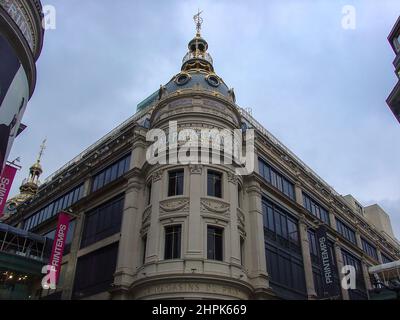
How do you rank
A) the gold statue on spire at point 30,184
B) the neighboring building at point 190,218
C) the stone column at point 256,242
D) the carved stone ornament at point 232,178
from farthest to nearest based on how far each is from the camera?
the gold statue on spire at point 30,184, the carved stone ornament at point 232,178, the stone column at point 256,242, the neighboring building at point 190,218

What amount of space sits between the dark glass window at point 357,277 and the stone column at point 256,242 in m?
16.4

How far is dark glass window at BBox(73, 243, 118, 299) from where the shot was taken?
89.4 ft

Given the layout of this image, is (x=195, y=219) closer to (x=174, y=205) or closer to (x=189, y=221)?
(x=189, y=221)

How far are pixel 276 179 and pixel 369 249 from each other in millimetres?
22663

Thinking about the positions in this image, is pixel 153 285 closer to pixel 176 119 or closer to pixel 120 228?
pixel 120 228

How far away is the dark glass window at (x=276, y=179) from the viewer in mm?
32062

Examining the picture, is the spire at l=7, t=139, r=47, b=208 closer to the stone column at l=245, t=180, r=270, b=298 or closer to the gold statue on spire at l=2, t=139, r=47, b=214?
the gold statue on spire at l=2, t=139, r=47, b=214

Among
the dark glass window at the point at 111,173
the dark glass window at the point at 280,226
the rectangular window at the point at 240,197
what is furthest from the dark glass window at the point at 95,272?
the dark glass window at the point at 280,226

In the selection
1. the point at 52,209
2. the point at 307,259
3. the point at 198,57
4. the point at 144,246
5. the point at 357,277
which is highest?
the point at 198,57

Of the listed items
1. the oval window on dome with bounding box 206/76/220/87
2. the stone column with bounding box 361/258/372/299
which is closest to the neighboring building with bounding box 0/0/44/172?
the oval window on dome with bounding box 206/76/220/87

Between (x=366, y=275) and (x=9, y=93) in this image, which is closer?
(x=9, y=93)

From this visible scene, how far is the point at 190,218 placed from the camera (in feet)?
77.9

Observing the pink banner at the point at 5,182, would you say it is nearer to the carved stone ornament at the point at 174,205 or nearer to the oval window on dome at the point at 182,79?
the carved stone ornament at the point at 174,205

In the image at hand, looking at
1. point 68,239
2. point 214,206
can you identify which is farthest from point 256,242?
point 68,239
